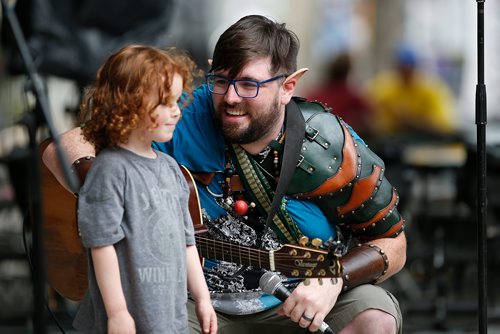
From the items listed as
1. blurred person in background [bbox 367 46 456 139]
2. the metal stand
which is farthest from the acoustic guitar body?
blurred person in background [bbox 367 46 456 139]

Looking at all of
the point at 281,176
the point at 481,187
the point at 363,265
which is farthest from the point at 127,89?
the point at 481,187

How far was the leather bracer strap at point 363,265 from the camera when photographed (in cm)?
363

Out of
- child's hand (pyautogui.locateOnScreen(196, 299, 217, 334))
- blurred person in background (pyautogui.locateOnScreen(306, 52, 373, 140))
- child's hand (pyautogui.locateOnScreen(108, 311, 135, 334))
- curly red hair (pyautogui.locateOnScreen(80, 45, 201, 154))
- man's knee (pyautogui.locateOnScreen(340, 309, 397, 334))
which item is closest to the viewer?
child's hand (pyautogui.locateOnScreen(108, 311, 135, 334))

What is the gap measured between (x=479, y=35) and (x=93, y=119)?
50.8 inches

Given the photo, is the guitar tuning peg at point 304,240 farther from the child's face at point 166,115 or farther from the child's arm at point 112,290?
the child's arm at point 112,290

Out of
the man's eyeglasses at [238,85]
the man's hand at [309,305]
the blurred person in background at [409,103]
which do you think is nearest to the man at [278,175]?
the man's eyeglasses at [238,85]

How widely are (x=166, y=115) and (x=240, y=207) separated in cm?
68

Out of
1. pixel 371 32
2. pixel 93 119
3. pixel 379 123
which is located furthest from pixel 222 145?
pixel 371 32

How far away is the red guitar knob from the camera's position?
3693 millimetres

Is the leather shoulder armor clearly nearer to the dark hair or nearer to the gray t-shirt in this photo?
the dark hair

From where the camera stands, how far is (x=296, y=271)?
135 inches

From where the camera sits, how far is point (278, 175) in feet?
12.2

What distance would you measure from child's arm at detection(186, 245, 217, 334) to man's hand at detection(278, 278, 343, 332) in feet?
1.15

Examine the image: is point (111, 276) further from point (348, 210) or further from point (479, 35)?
point (479, 35)
